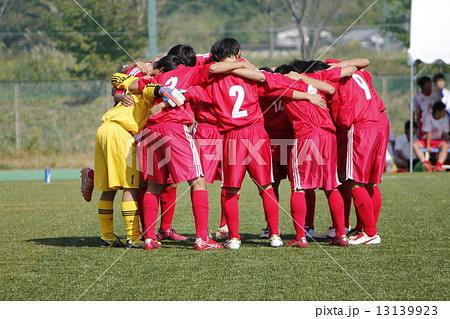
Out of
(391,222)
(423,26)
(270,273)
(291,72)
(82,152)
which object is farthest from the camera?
(82,152)

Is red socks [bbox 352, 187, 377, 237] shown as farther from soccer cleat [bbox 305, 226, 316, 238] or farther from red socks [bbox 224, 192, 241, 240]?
red socks [bbox 224, 192, 241, 240]

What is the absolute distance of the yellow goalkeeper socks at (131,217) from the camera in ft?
Result: 19.1

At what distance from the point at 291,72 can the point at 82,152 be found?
44.5ft

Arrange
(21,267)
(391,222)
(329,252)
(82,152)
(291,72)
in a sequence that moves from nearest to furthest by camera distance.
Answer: (21,267) → (329,252) → (291,72) → (391,222) → (82,152)

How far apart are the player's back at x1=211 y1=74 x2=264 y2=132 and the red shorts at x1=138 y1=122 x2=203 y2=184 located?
0.41 m

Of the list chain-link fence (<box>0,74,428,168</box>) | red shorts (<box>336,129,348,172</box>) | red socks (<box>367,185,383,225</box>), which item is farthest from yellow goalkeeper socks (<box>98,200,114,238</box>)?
chain-link fence (<box>0,74,428,168</box>)

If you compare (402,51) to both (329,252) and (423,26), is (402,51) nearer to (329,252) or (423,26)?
(423,26)

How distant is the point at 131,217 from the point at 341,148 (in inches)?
87.0

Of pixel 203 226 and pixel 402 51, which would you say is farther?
pixel 402 51

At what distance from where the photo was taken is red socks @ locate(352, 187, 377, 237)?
5773mm

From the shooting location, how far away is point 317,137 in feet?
18.5

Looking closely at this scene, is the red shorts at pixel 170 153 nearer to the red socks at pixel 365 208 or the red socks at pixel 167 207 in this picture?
the red socks at pixel 167 207

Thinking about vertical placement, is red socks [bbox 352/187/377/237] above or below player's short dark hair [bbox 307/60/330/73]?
below
